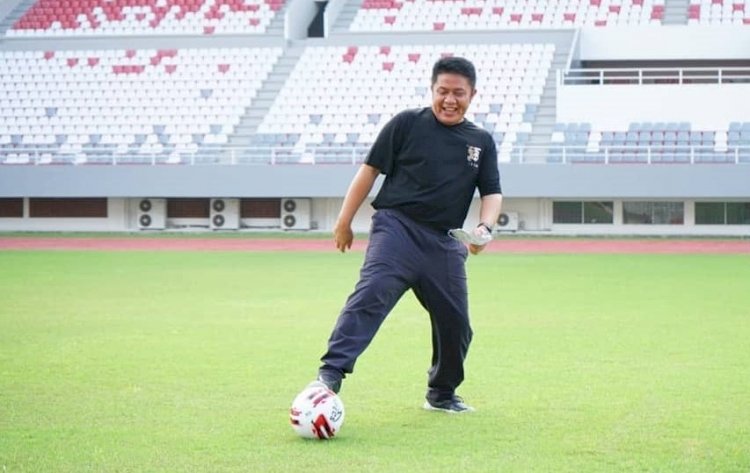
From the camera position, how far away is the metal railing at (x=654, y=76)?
42.0 m

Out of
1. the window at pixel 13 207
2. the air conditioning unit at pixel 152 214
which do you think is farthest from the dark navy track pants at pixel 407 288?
the window at pixel 13 207

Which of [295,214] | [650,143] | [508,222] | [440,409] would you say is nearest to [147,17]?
[295,214]

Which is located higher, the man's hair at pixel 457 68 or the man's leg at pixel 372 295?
the man's hair at pixel 457 68

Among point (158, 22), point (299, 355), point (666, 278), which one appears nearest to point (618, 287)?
point (666, 278)

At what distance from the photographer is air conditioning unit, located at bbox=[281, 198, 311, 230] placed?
41250 mm

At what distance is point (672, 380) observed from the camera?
9.76 metres

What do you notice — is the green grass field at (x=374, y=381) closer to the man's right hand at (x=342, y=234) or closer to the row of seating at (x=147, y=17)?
the man's right hand at (x=342, y=234)

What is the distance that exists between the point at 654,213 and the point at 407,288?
32.3 metres

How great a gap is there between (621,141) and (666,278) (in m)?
18.2

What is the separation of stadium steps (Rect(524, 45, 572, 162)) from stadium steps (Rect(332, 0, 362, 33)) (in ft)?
24.6

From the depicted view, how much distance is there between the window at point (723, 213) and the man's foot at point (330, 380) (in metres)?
32.7

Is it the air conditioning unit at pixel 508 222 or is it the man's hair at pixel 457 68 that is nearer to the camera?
the man's hair at pixel 457 68

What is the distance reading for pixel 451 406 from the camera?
823 cm

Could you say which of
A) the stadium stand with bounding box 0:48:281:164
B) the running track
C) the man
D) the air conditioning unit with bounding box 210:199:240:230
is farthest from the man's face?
the air conditioning unit with bounding box 210:199:240:230
